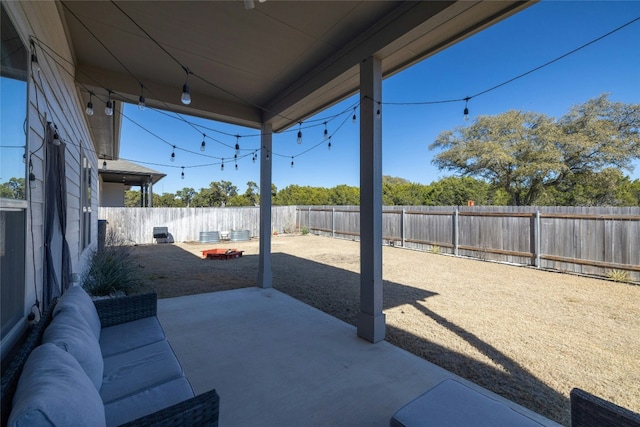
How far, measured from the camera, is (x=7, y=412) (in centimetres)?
98

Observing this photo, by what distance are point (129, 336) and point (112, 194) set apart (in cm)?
1681

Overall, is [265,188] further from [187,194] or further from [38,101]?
[187,194]

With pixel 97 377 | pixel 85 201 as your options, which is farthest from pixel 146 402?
pixel 85 201

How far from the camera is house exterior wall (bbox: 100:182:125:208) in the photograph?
15078 mm

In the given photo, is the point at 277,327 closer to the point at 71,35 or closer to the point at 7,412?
the point at 7,412

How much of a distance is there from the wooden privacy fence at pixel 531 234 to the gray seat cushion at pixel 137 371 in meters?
7.84

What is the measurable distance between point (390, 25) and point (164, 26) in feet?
7.13

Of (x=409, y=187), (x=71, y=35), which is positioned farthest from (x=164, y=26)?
(x=409, y=187)

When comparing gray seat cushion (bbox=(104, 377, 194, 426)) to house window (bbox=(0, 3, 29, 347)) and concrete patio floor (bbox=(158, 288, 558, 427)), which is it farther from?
house window (bbox=(0, 3, 29, 347))

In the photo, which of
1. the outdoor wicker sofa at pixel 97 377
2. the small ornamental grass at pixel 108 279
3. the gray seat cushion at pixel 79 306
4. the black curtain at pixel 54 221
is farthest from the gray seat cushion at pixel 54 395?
the small ornamental grass at pixel 108 279

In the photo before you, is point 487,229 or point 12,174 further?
point 487,229

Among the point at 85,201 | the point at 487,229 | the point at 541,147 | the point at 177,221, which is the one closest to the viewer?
the point at 85,201

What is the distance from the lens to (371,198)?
301 cm

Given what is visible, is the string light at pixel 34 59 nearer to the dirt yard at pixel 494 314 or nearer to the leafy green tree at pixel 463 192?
the dirt yard at pixel 494 314
